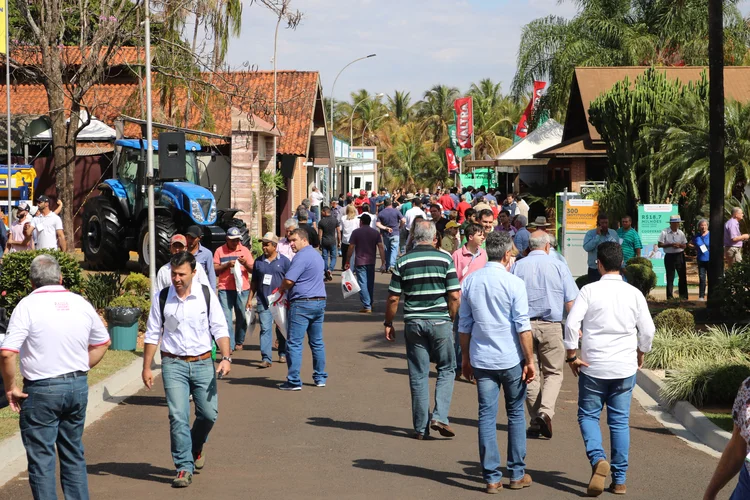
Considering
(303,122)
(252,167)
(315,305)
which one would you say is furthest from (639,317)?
(303,122)

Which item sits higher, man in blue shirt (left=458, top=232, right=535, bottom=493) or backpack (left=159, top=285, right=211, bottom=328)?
backpack (left=159, top=285, right=211, bottom=328)

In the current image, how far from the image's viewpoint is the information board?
20.3m

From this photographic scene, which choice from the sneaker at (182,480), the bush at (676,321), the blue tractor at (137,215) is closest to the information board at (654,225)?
the bush at (676,321)

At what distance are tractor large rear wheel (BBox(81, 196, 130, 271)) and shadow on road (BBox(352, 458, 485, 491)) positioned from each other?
590 inches

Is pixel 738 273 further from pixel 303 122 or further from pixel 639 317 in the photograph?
pixel 303 122

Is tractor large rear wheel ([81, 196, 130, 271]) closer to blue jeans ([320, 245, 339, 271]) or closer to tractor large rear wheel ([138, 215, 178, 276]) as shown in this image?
tractor large rear wheel ([138, 215, 178, 276])

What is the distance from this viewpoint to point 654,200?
23.9 meters

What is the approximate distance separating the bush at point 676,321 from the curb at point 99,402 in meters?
6.92

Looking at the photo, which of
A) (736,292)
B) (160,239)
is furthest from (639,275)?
(160,239)

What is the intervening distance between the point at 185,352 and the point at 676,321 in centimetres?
847

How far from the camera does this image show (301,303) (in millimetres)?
11055

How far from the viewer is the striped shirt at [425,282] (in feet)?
28.6

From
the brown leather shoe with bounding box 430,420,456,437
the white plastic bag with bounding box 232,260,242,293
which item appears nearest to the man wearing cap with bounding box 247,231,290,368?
the white plastic bag with bounding box 232,260,242,293

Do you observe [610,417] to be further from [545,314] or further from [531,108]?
[531,108]
